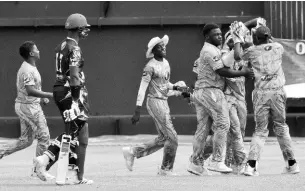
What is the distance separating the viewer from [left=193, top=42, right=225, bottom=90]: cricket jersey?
36.7ft

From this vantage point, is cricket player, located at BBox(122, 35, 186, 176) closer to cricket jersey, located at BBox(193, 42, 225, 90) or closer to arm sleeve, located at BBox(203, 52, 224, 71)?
cricket jersey, located at BBox(193, 42, 225, 90)

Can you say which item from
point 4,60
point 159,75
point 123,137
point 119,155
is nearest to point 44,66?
point 4,60

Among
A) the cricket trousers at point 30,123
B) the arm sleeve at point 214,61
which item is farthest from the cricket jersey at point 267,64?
the cricket trousers at point 30,123

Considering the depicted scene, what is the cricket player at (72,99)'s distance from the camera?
31.4 feet

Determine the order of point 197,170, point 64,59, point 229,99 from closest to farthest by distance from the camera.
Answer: point 64,59
point 197,170
point 229,99

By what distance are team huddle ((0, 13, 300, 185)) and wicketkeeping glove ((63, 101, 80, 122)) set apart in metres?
0.01

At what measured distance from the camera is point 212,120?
11.5m

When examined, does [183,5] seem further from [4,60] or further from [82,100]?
[82,100]

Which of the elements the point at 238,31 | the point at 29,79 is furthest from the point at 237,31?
the point at 29,79

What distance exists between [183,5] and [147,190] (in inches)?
485

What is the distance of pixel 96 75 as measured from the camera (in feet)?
70.2

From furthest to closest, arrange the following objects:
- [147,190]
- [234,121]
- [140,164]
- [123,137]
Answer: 1. [123,137]
2. [140,164]
3. [234,121]
4. [147,190]

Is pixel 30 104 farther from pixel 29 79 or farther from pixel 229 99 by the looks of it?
pixel 229 99

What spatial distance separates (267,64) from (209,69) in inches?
28.1
